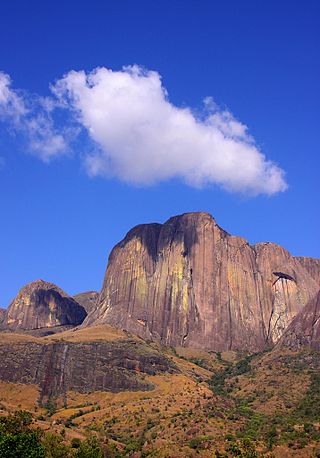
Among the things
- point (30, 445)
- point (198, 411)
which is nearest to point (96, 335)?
point (198, 411)

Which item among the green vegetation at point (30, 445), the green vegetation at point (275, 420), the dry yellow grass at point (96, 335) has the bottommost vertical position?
the green vegetation at point (30, 445)

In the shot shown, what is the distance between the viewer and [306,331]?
Answer: 550 feet

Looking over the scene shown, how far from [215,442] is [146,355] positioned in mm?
67522

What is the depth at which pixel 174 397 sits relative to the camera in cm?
13088

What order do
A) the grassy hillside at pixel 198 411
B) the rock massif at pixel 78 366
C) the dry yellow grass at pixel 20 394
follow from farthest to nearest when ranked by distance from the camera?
1. the rock massif at pixel 78 366
2. the dry yellow grass at pixel 20 394
3. the grassy hillside at pixel 198 411

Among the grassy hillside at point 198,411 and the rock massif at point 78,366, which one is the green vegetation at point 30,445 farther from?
the rock massif at point 78,366

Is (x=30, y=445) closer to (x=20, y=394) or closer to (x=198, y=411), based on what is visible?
(x=198, y=411)

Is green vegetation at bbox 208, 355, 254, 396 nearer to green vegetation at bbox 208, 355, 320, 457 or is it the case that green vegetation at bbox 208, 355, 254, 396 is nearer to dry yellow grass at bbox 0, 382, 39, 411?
green vegetation at bbox 208, 355, 320, 457

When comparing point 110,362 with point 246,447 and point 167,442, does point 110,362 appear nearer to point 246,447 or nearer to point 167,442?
point 167,442

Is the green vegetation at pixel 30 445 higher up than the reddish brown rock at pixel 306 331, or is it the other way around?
the reddish brown rock at pixel 306 331

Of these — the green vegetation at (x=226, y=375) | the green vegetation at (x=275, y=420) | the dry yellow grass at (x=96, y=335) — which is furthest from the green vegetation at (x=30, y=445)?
the dry yellow grass at (x=96, y=335)

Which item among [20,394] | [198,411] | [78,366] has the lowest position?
[198,411]

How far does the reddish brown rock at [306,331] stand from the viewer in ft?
533

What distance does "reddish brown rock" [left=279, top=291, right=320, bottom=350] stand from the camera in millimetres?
162375
